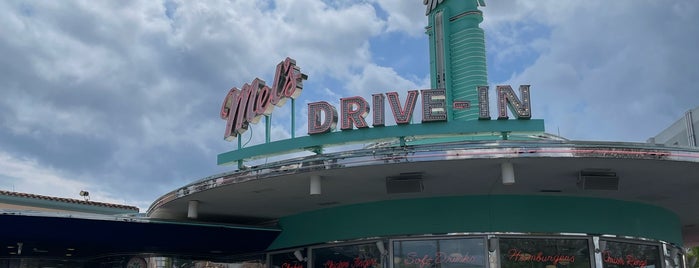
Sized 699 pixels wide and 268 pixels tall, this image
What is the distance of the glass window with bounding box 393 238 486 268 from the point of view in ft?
48.6

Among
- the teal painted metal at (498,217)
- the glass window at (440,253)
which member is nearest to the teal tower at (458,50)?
the teal painted metal at (498,217)

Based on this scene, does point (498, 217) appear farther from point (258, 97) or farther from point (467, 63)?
point (258, 97)

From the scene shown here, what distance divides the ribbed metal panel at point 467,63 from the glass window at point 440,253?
4.73 meters

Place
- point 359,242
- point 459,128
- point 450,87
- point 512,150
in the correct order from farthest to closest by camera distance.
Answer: point 450,87 → point 359,242 → point 459,128 → point 512,150

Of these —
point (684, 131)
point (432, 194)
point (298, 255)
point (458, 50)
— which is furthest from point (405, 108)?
point (684, 131)

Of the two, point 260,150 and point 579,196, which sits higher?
point 260,150

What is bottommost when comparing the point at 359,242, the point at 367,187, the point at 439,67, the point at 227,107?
the point at 359,242

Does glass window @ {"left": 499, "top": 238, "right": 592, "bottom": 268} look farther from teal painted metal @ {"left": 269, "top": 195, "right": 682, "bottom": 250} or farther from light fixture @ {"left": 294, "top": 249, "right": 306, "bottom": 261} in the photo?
light fixture @ {"left": 294, "top": 249, "right": 306, "bottom": 261}

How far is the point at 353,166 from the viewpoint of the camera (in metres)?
12.6

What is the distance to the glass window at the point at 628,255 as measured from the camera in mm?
15383

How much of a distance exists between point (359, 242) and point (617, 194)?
5892mm

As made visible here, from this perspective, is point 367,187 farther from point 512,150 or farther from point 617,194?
point 617,194

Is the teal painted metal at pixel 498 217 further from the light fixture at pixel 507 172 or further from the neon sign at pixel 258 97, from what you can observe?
the neon sign at pixel 258 97

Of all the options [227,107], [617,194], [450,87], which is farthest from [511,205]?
[227,107]
